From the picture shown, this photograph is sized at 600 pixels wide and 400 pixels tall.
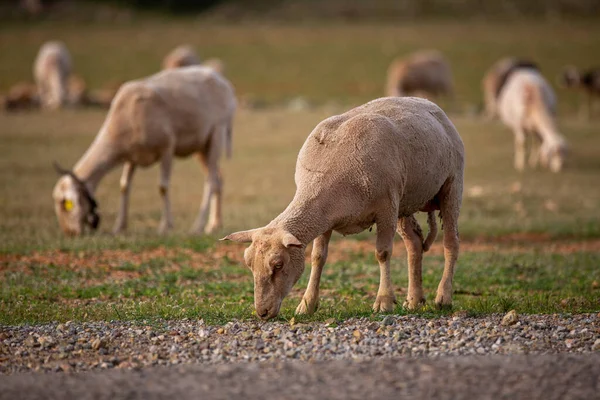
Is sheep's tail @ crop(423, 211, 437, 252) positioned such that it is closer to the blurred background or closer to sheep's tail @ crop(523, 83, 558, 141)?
the blurred background

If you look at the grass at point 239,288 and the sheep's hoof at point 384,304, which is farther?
the grass at point 239,288

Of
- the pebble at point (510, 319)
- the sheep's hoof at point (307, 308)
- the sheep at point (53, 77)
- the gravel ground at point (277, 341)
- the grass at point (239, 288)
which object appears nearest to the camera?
the gravel ground at point (277, 341)

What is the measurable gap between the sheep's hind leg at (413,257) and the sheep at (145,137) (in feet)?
21.2

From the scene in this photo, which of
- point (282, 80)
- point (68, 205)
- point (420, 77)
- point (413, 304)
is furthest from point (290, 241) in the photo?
point (282, 80)

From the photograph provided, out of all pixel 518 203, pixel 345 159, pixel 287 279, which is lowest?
pixel 518 203

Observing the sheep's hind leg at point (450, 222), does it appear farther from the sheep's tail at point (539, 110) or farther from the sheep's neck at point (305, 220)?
the sheep's tail at point (539, 110)

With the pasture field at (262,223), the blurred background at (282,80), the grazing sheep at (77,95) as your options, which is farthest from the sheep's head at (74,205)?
the grazing sheep at (77,95)

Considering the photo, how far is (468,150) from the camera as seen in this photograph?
29.9 meters

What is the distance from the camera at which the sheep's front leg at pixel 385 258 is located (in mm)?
9531

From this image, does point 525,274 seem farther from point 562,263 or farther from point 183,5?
point 183,5

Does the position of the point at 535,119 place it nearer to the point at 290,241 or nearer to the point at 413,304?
the point at 413,304

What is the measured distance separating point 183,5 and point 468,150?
225 feet

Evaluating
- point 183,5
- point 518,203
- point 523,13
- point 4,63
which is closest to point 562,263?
point 518,203

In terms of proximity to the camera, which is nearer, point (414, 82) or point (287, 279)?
point (287, 279)
